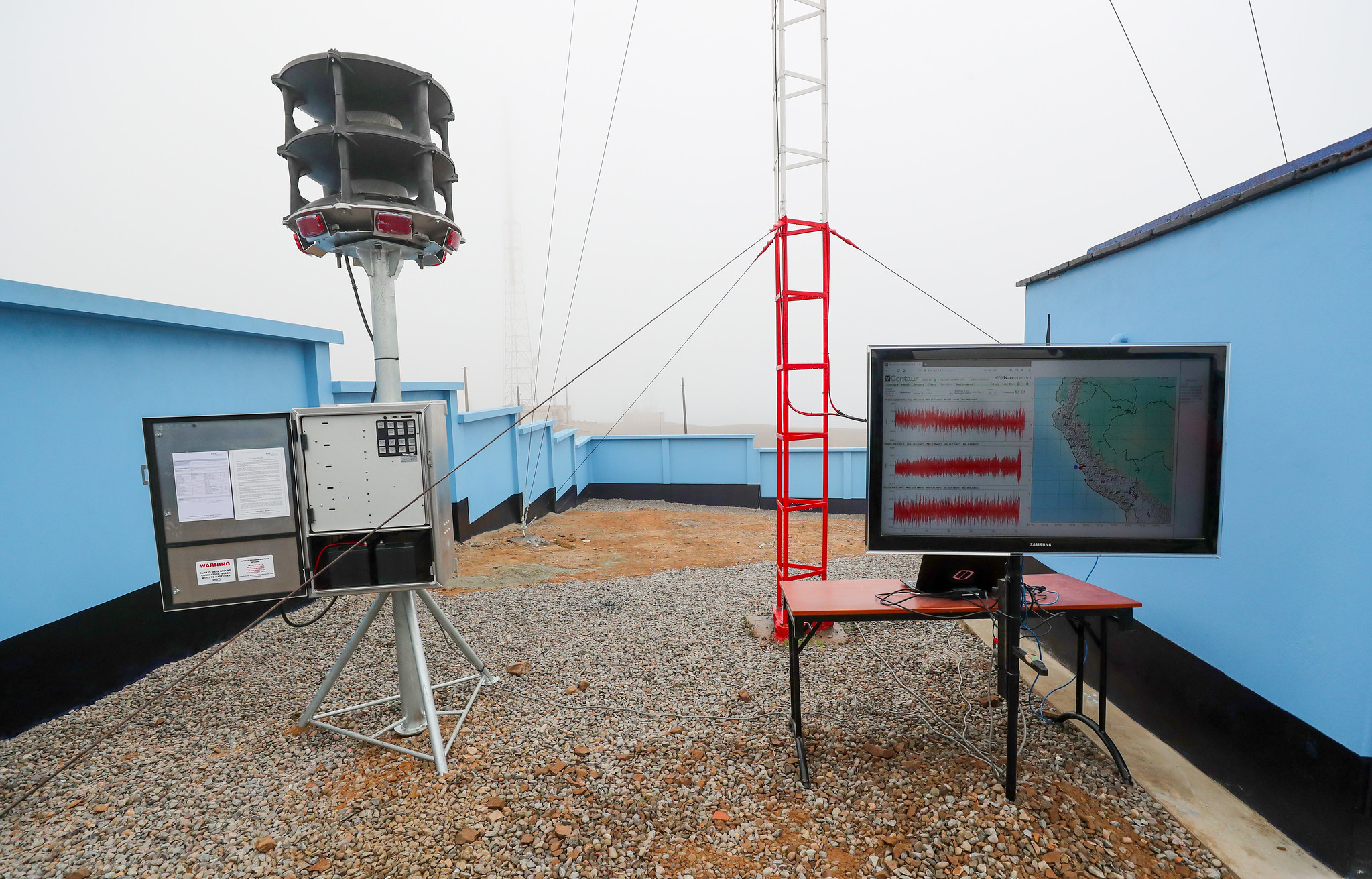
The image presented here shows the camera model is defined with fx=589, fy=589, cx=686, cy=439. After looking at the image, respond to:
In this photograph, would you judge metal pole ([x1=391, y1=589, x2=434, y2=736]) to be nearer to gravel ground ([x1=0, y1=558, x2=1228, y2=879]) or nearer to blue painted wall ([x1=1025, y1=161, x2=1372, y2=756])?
gravel ground ([x1=0, y1=558, x2=1228, y2=879])

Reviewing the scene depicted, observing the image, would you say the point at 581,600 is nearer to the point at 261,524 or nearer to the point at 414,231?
the point at 261,524

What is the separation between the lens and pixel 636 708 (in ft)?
10.6

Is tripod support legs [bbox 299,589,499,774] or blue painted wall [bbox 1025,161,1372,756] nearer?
blue painted wall [bbox 1025,161,1372,756]

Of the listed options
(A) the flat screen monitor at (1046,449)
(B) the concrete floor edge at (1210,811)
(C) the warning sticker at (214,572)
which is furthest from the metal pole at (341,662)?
(B) the concrete floor edge at (1210,811)

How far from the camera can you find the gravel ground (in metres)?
2.13

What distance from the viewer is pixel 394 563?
271 centimetres

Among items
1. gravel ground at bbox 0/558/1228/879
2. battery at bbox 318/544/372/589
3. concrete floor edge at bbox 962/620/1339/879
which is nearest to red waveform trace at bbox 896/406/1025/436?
gravel ground at bbox 0/558/1228/879

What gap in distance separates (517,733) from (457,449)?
205 inches

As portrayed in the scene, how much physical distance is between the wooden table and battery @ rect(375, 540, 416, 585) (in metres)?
1.75

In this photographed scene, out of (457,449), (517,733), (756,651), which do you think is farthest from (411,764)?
(457,449)

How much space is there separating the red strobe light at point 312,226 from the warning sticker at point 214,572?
1535mm

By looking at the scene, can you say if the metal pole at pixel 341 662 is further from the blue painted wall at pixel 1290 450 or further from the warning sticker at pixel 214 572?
the blue painted wall at pixel 1290 450

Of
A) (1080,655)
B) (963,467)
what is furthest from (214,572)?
(1080,655)

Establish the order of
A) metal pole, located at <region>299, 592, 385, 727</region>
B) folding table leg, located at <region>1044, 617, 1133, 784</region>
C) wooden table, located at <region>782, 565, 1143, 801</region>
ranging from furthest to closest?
1. metal pole, located at <region>299, 592, 385, 727</region>
2. folding table leg, located at <region>1044, 617, 1133, 784</region>
3. wooden table, located at <region>782, 565, 1143, 801</region>
